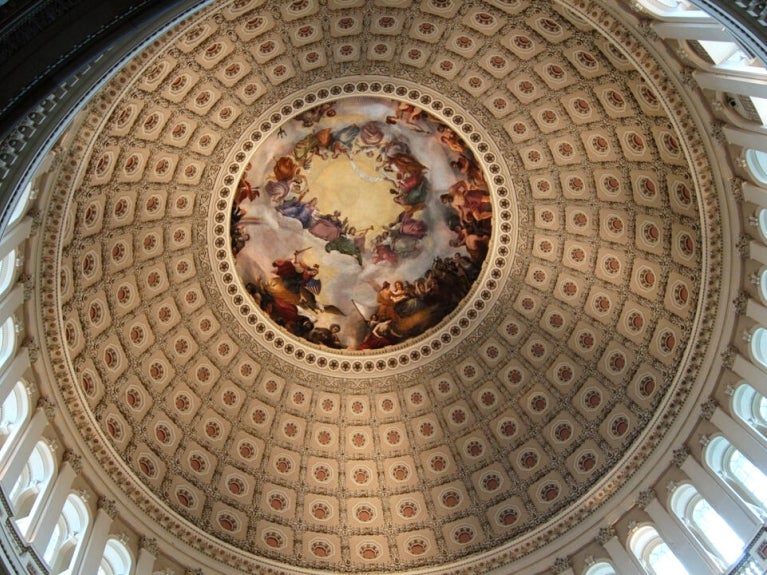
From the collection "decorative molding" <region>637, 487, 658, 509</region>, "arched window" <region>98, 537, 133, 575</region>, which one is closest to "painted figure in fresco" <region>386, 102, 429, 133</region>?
"decorative molding" <region>637, 487, 658, 509</region>

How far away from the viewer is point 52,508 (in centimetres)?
1808

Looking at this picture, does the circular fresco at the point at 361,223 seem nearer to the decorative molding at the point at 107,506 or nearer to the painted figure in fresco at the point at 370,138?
the painted figure in fresco at the point at 370,138

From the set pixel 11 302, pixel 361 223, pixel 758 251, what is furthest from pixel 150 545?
pixel 758 251

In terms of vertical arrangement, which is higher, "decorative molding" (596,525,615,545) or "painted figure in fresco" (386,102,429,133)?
"painted figure in fresco" (386,102,429,133)

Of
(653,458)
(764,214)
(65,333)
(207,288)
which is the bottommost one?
(653,458)

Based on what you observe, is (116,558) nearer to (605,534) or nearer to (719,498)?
(605,534)

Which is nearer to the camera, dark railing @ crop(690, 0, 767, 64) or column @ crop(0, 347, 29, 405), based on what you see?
dark railing @ crop(690, 0, 767, 64)

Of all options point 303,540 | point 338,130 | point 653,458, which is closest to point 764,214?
point 653,458

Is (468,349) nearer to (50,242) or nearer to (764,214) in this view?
(764,214)

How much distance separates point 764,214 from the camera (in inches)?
771

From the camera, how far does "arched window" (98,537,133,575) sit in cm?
2019

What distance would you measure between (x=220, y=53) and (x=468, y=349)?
1308 centimetres

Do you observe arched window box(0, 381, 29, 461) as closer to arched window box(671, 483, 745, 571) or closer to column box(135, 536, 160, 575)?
column box(135, 536, 160, 575)

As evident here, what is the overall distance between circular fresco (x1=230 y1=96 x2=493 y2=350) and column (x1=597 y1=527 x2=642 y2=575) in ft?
32.7
